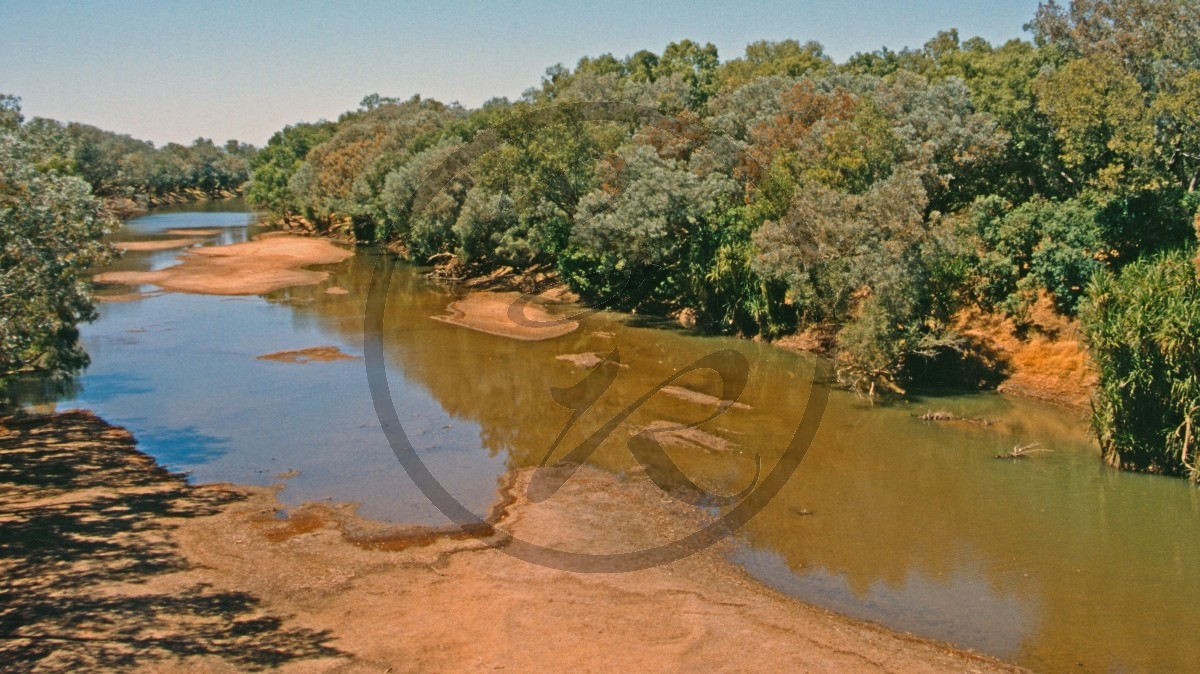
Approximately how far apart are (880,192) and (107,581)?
79.1ft

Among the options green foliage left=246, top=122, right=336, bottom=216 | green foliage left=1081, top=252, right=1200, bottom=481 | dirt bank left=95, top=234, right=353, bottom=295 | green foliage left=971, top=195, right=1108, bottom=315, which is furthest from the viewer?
green foliage left=246, top=122, right=336, bottom=216

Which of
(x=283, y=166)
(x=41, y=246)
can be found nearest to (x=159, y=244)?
(x=283, y=166)

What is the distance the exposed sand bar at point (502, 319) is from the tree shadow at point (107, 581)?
63.9 ft

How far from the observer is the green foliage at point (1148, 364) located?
68.0ft

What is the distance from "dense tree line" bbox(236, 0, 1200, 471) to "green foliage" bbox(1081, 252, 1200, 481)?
0.18 meters

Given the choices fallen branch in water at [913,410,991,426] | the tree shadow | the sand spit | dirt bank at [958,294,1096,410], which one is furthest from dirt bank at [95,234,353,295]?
dirt bank at [958,294,1096,410]

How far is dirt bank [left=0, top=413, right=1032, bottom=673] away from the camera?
45.3ft

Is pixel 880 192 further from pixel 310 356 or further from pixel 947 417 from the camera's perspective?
pixel 310 356

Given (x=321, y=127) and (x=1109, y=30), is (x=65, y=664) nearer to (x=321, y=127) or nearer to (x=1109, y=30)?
(x=1109, y=30)

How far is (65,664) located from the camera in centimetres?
1292

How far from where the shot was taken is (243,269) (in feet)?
196

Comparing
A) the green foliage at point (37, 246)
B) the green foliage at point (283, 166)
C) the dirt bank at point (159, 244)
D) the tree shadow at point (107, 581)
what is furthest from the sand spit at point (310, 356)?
the green foliage at point (283, 166)

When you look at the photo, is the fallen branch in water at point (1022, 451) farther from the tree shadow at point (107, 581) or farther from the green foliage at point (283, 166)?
the green foliage at point (283, 166)

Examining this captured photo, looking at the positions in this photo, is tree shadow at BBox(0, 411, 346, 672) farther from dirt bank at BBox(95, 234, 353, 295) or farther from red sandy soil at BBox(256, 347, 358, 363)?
dirt bank at BBox(95, 234, 353, 295)
